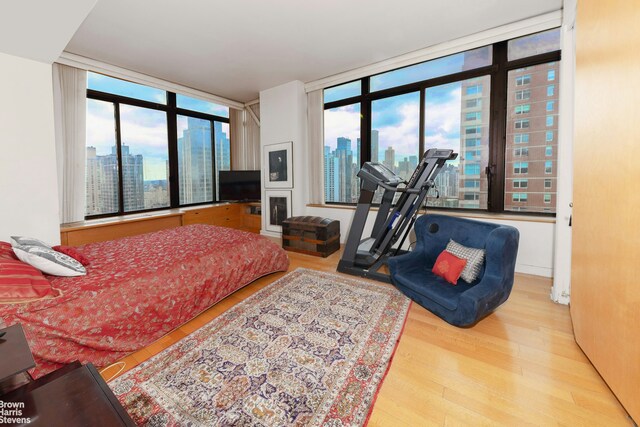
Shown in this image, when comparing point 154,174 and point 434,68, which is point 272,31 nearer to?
point 434,68

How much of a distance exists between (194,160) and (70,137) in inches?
79.1

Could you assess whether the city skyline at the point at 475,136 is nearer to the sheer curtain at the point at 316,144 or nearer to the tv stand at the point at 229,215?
the sheer curtain at the point at 316,144

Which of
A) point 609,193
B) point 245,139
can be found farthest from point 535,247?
point 245,139

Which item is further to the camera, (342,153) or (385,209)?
(342,153)

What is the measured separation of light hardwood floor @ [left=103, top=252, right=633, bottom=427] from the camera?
136 centimetres

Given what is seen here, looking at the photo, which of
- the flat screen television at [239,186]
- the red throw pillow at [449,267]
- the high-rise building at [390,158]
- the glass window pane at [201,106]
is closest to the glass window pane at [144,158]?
the glass window pane at [201,106]

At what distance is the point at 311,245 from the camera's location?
4.21 m

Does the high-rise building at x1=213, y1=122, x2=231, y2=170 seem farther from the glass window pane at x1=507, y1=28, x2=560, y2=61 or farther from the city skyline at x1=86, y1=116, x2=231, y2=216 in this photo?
the glass window pane at x1=507, y1=28, x2=560, y2=61

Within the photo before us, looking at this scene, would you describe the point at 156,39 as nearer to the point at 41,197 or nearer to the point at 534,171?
the point at 41,197

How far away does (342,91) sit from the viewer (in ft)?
15.9

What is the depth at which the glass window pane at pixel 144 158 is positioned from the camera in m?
4.49

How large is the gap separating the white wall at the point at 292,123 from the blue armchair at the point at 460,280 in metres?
2.59

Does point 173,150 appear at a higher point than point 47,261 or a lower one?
higher

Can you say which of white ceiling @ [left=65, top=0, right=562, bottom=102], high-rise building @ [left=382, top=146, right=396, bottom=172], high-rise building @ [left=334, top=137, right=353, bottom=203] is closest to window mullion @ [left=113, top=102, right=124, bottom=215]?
white ceiling @ [left=65, top=0, right=562, bottom=102]
